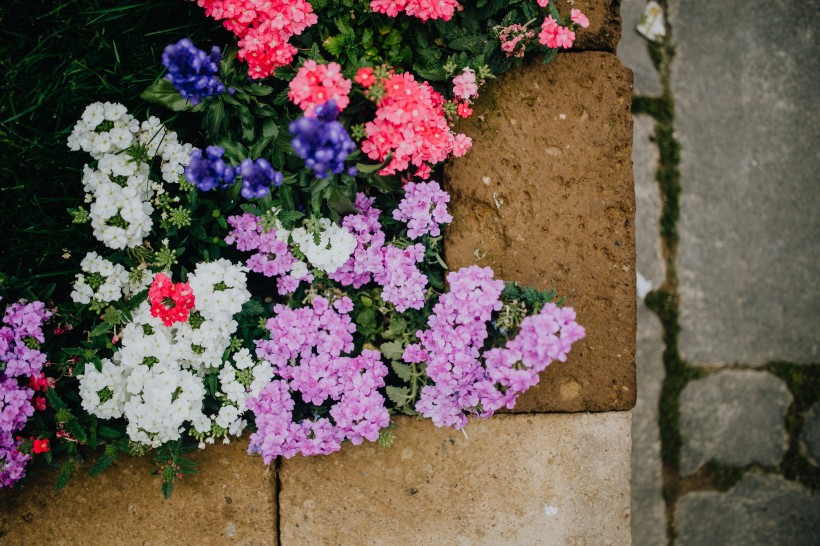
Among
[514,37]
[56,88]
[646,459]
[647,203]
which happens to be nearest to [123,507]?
[56,88]

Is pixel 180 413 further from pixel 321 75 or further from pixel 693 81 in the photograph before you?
pixel 693 81

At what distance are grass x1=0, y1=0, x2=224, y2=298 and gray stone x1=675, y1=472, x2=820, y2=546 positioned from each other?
3.64m

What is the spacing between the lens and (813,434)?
355 centimetres

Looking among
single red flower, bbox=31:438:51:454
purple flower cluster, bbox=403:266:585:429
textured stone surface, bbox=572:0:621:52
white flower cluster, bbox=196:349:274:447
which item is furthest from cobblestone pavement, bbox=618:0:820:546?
single red flower, bbox=31:438:51:454

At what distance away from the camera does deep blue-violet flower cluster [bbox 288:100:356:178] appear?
5.62 feet

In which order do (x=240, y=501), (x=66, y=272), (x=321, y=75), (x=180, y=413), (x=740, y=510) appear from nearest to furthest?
(x=321, y=75)
(x=180, y=413)
(x=66, y=272)
(x=240, y=501)
(x=740, y=510)

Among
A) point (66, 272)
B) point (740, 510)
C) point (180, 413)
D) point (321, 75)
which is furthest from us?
point (740, 510)

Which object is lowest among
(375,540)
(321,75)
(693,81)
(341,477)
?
(375,540)

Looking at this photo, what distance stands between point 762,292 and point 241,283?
10.4 ft

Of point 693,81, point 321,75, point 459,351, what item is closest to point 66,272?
point 321,75

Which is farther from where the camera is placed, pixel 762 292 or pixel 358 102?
pixel 762 292

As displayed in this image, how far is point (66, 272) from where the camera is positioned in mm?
2309

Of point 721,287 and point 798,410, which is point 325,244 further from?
point 798,410

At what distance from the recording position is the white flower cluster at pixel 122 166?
6.81ft
